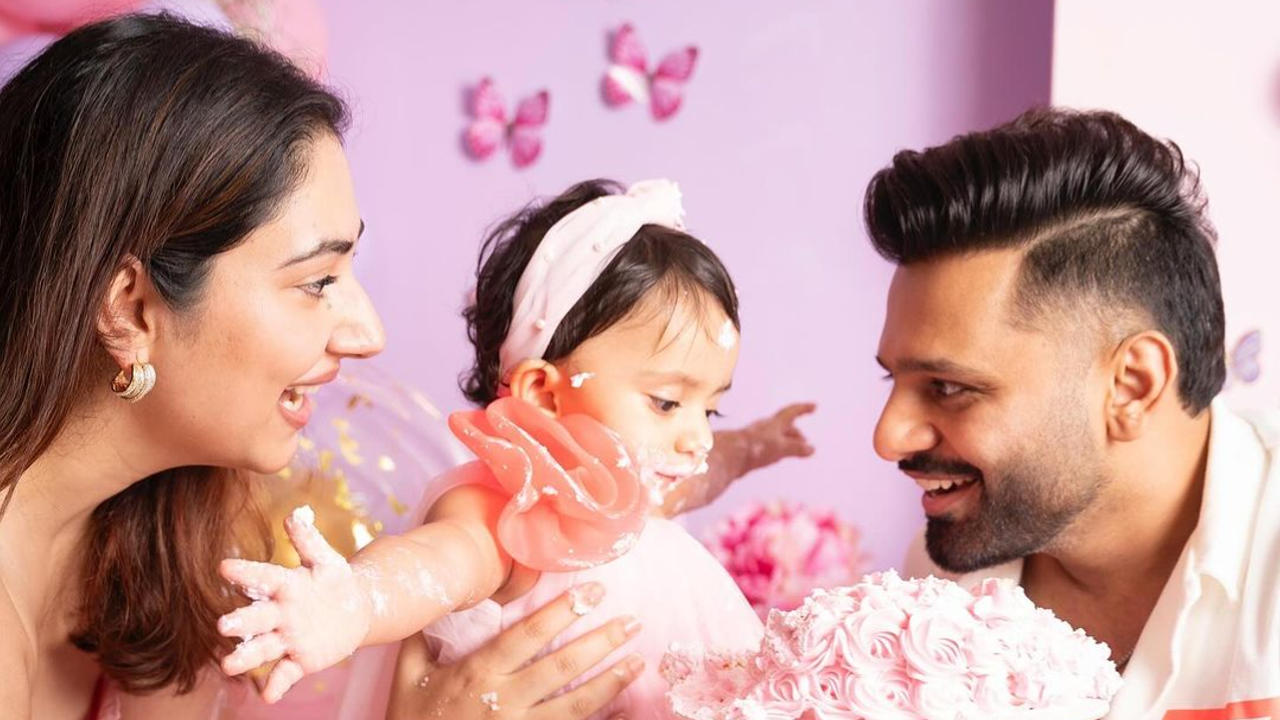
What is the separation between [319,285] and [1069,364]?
1.34 metres

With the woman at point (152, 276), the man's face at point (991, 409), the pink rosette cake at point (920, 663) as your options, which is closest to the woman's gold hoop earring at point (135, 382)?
the woman at point (152, 276)

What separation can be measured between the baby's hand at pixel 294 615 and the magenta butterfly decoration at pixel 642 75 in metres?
2.78

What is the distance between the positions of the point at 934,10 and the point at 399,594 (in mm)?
3152

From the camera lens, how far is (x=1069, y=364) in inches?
100

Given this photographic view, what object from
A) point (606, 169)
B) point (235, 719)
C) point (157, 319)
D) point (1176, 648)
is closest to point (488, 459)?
point (157, 319)

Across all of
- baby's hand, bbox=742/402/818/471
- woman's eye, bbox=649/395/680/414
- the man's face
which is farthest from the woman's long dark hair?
baby's hand, bbox=742/402/818/471

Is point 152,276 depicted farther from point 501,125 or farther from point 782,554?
point 501,125

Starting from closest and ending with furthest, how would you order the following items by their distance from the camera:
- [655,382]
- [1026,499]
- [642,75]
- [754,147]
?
[655,382], [1026,499], [642,75], [754,147]

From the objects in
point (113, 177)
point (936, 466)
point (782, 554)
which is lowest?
point (782, 554)

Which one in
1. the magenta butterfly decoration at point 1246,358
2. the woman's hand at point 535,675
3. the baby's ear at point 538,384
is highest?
the baby's ear at point 538,384

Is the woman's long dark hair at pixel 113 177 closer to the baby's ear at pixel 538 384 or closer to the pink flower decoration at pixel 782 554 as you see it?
the baby's ear at pixel 538 384

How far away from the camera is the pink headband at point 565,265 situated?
98.7 inches

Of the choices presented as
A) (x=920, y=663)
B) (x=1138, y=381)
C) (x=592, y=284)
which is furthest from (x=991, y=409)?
(x=920, y=663)

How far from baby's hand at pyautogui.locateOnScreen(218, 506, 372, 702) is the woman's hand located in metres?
0.58
